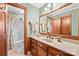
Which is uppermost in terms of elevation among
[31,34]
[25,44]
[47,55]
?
[31,34]

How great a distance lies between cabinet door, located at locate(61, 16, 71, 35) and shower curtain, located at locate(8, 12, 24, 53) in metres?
0.60

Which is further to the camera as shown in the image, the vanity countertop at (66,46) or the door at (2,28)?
the door at (2,28)

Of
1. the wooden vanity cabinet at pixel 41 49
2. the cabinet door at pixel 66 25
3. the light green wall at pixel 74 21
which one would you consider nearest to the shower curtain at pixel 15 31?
the wooden vanity cabinet at pixel 41 49

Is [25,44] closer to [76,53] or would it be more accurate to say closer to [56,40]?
[56,40]

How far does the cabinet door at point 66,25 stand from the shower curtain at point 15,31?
1.96 ft

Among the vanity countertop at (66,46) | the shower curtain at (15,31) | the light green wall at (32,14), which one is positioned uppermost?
the light green wall at (32,14)

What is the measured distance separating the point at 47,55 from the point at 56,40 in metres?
0.27

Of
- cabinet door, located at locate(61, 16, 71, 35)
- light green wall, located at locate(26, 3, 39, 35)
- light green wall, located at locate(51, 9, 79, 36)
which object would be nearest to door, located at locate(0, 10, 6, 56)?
light green wall, located at locate(26, 3, 39, 35)

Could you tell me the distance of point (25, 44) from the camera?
72.4 inches

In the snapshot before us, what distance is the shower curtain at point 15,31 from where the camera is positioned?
5.79ft

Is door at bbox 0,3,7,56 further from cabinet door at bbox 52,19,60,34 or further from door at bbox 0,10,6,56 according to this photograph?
cabinet door at bbox 52,19,60,34

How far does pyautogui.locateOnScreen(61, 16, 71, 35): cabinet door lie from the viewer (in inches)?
67.9

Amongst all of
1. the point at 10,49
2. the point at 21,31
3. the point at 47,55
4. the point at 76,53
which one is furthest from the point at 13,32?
the point at 76,53

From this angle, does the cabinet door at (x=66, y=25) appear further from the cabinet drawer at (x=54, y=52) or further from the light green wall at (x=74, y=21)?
the cabinet drawer at (x=54, y=52)
